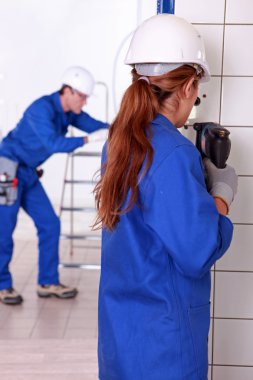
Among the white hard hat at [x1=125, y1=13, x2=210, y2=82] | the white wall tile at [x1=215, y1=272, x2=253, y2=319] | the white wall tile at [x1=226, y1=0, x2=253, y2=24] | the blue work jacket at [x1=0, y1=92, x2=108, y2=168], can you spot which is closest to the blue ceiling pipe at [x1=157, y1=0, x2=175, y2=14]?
the white wall tile at [x1=226, y1=0, x2=253, y2=24]

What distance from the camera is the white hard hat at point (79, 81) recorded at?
3.99 metres

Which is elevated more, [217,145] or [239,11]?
[239,11]

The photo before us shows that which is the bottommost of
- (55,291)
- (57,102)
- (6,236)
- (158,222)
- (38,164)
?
(55,291)

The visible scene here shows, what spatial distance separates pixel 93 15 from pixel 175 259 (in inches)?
218

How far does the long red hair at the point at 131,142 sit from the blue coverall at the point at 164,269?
0.08ft

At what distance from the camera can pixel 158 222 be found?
142 centimetres

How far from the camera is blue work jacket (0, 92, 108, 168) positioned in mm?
3766

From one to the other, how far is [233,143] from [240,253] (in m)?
0.38

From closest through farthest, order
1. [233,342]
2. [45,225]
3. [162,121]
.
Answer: [162,121], [233,342], [45,225]

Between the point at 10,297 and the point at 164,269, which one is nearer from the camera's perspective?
the point at 164,269

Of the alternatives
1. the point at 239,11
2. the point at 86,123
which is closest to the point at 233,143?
the point at 239,11

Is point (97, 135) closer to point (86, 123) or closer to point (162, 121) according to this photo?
point (86, 123)

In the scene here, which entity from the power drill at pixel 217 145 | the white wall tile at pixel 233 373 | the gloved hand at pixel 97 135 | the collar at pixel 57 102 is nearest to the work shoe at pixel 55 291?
the gloved hand at pixel 97 135

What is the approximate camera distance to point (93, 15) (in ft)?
21.5
